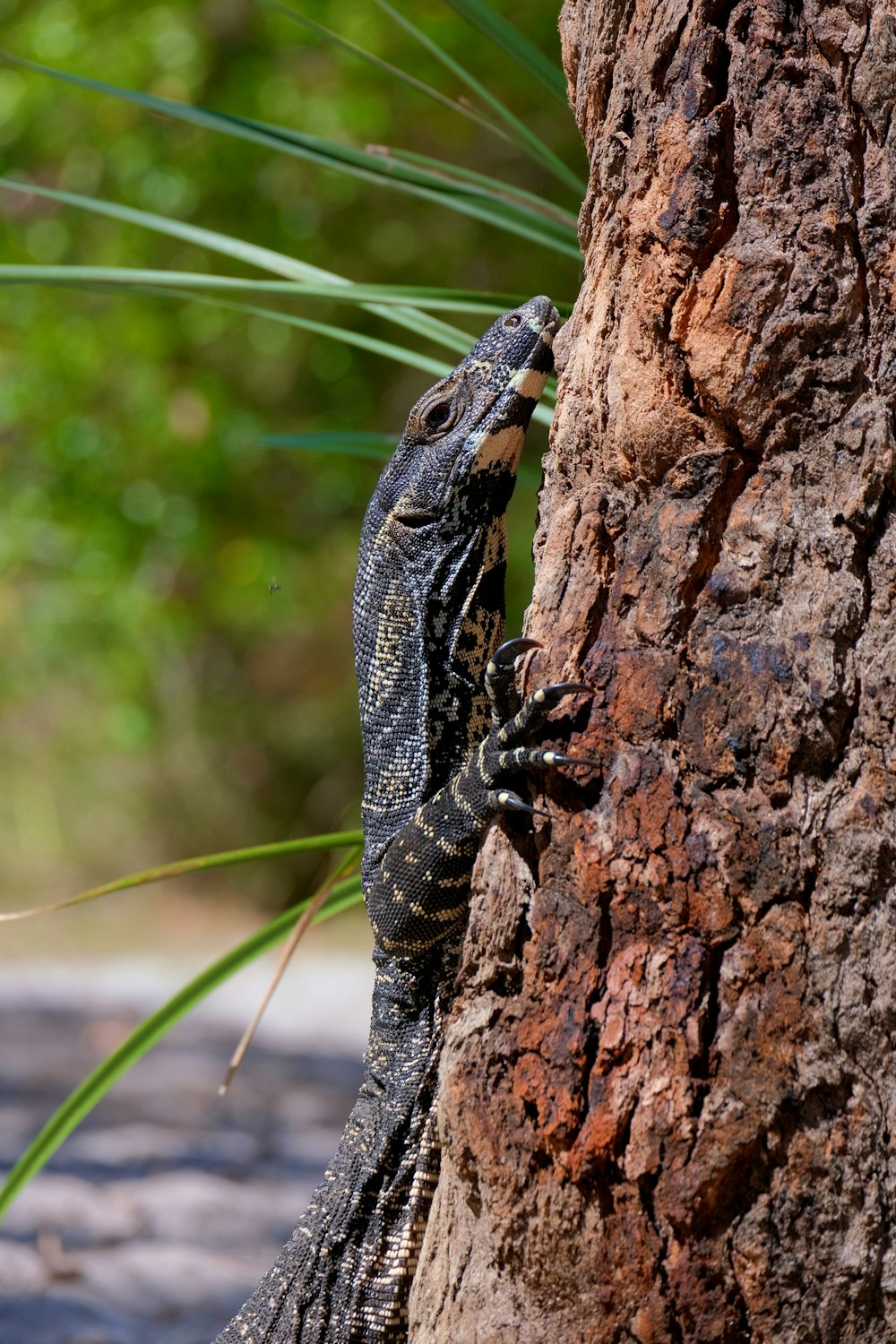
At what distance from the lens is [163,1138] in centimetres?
563

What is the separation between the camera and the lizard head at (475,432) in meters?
2.43

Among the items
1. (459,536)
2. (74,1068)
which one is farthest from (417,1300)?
(74,1068)

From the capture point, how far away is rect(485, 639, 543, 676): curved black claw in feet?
5.81

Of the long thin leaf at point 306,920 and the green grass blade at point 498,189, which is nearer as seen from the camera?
the long thin leaf at point 306,920

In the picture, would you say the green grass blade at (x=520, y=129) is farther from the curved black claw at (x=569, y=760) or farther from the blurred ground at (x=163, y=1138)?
the blurred ground at (x=163, y=1138)

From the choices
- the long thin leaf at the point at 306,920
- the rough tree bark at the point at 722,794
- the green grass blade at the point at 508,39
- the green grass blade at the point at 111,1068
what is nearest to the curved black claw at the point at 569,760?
the rough tree bark at the point at 722,794

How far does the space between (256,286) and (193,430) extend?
27.0ft

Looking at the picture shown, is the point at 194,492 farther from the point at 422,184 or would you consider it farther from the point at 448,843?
the point at 448,843

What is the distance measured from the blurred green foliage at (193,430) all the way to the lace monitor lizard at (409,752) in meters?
6.75

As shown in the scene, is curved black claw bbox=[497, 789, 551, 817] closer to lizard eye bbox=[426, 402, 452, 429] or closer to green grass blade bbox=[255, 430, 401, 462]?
lizard eye bbox=[426, 402, 452, 429]

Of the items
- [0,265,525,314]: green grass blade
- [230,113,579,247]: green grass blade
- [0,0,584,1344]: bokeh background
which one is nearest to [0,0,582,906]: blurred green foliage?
[0,0,584,1344]: bokeh background

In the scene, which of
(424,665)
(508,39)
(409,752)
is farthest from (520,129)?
(409,752)

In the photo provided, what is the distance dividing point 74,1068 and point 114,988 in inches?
64.9

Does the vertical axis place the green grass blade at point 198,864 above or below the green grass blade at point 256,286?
below
